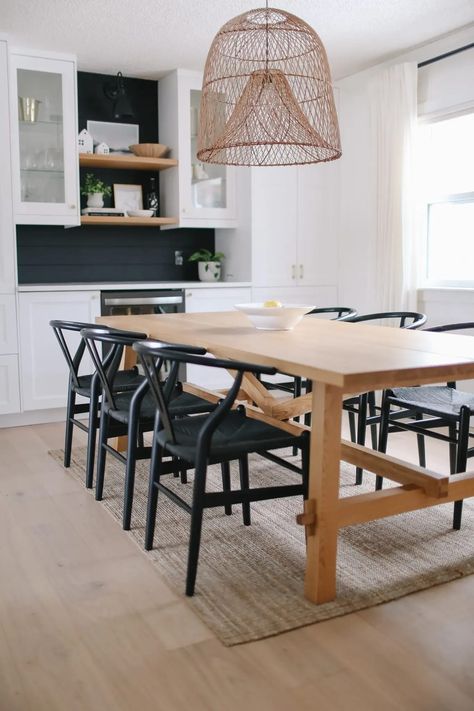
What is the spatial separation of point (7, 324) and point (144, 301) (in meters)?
0.91

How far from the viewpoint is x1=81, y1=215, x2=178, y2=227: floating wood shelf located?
4945 mm

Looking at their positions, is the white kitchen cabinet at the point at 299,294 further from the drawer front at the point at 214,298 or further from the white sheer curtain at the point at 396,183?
the white sheer curtain at the point at 396,183

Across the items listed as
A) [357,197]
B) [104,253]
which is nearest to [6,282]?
[104,253]

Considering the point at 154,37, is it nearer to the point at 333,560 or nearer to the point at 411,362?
the point at 411,362

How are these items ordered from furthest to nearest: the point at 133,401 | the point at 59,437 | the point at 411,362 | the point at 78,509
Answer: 1. the point at 59,437
2. the point at 78,509
3. the point at 133,401
4. the point at 411,362

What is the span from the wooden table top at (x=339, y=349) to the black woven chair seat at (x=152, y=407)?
27 cm

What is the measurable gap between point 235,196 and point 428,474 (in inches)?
138

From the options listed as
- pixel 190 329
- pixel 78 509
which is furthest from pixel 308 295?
pixel 78 509

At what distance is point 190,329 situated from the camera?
3.17m

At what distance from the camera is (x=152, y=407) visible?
9.53 ft

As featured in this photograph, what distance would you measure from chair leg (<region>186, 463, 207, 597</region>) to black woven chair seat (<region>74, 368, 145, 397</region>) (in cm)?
115

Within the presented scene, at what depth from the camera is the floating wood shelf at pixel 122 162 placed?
16.2 feet

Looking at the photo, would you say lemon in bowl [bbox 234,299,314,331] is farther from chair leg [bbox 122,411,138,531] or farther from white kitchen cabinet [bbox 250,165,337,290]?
white kitchen cabinet [bbox 250,165,337,290]

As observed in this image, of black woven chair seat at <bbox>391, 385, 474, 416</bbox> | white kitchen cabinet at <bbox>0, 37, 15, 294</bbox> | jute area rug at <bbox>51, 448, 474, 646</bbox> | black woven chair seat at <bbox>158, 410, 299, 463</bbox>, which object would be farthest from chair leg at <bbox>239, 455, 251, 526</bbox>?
white kitchen cabinet at <bbox>0, 37, 15, 294</bbox>
